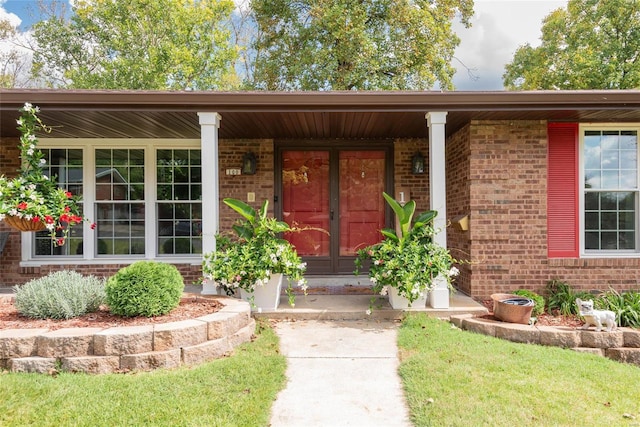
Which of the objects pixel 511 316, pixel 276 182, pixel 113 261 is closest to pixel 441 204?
pixel 511 316

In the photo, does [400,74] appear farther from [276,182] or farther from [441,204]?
[441,204]

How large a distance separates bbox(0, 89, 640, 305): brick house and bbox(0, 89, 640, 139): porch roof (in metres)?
0.02

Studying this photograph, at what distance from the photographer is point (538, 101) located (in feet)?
14.1

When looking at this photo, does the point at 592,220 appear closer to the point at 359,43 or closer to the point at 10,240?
the point at 359,43

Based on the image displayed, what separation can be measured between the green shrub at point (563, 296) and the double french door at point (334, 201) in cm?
262

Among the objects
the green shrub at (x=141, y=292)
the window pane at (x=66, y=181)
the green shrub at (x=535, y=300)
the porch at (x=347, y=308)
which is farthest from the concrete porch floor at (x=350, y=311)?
the window pane at (x=66, y=181)

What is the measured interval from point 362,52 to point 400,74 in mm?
1501

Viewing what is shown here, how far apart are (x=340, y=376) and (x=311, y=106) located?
290 centimetres

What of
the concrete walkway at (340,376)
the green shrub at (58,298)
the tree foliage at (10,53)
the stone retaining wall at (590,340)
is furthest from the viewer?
the tree foliage at (10,53)

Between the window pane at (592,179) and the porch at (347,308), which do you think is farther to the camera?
the window pane at (592,179)

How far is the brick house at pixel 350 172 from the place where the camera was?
174 inches

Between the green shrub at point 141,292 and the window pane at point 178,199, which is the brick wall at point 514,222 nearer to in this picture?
the green shrub at point 141,292

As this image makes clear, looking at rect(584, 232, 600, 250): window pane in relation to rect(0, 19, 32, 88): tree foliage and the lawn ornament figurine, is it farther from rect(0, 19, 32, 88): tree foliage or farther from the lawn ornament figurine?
rect(0, 19, 32, 88): tree foliage

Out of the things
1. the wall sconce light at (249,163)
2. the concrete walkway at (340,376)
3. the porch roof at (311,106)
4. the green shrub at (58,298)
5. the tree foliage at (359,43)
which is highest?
the tree foliage at (359,43)
